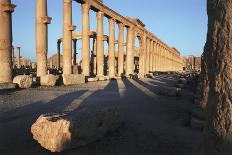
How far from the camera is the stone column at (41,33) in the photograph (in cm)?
1658

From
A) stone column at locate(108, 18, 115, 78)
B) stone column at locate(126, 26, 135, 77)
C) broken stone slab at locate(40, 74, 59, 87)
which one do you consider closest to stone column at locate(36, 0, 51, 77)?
broken stone slab at locate(40, 74, 59, 87)

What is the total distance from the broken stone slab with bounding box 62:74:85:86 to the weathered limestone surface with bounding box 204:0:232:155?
15.0m

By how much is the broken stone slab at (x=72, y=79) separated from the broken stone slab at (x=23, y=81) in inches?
129

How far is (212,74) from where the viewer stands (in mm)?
2816

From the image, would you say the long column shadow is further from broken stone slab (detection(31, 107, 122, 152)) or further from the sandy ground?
broken stone slab (detection(31, 107, 122, 152))

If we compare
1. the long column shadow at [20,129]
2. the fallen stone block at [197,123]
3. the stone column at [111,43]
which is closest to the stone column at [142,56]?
the stone column at [111,43]

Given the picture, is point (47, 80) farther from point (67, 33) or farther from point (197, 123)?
point (197, 123)

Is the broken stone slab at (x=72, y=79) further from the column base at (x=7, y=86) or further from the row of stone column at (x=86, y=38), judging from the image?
the column base at (x=7, y=86)

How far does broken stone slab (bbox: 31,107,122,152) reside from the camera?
15.6 ft

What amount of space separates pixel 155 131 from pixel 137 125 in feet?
1.81

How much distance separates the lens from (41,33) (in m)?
16.6

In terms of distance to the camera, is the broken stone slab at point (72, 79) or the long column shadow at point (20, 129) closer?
the long column shadow at point (20, 129)

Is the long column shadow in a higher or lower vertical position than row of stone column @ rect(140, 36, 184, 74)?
lower

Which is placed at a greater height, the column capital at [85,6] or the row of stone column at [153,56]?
the column capital at [85,6]
